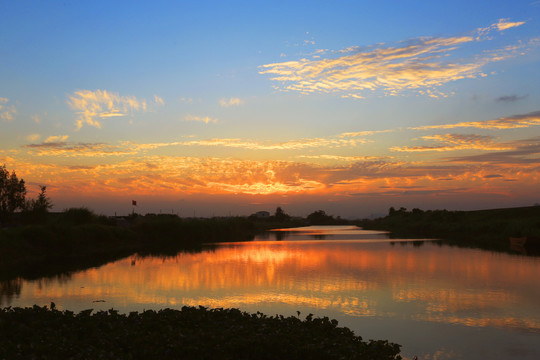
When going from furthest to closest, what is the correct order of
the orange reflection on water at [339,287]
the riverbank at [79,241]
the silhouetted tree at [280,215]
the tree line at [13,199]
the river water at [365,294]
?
the silhouetted tree at [280,215]
the tree line at [13,199]
the riverbank at [79,241]
the orange reflection on water at [339,287]
the river water at [365,294]

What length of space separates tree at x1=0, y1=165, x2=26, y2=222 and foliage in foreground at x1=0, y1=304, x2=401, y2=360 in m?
51.4

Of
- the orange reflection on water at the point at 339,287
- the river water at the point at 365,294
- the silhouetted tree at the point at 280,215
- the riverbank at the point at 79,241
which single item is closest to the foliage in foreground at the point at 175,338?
the river water at the point at 365,294

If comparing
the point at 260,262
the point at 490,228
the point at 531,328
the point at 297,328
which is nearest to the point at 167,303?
the point at 297,328

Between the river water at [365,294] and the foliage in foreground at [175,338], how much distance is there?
7.19ft

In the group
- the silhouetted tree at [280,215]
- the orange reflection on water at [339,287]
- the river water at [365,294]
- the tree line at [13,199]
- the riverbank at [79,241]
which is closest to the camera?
the river water at [365,294]

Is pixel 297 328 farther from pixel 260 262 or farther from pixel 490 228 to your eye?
pixel 490 228

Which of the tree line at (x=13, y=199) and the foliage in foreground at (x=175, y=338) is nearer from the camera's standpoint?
the foliage in foreground at (x=175, y=338)

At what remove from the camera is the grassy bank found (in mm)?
55281

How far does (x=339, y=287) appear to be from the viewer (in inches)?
848

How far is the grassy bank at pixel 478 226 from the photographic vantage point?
55281mm

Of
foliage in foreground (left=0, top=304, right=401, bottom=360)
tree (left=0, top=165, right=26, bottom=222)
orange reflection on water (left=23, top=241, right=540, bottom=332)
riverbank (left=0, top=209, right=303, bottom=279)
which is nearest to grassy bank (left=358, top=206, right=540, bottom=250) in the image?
orange reflection on water (left=23, top=241, right=540, bottom=332)

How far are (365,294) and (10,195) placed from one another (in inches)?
2112

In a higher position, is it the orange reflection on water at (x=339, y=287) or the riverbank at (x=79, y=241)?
the riverbank at (x=79, y=241)

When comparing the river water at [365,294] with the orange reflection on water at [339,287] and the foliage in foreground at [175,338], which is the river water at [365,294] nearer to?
the orange reflection on water at [339,287]
